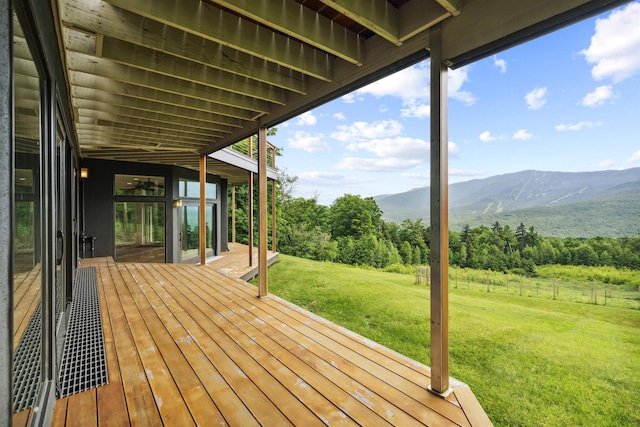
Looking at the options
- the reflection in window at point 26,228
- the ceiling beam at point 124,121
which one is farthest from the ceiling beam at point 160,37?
the ceiling beam at point 124,121

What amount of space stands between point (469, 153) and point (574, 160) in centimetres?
716

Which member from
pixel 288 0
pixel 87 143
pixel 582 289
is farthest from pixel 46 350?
pixel 582 289

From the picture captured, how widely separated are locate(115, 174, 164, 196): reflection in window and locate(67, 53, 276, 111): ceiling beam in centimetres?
567

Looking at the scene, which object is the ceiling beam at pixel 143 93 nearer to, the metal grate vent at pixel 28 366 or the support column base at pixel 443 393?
the metal grate vent at pixel 28 366

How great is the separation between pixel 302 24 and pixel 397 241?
18.8m

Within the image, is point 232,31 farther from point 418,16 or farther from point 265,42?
point 418,16

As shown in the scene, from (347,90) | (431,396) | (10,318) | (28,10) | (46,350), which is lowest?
(431,396)

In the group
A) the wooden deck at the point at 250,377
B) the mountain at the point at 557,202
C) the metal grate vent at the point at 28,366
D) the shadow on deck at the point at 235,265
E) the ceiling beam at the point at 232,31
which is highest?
the ceiling beam at the point at 232,31

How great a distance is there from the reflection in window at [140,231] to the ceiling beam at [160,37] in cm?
641

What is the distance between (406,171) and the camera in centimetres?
3188

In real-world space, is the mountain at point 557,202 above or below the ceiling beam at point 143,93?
below

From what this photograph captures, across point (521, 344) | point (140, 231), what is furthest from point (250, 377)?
point (140, 231)

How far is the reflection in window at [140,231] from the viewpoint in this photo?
743 centimetres

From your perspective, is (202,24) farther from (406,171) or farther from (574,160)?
(406,171)
